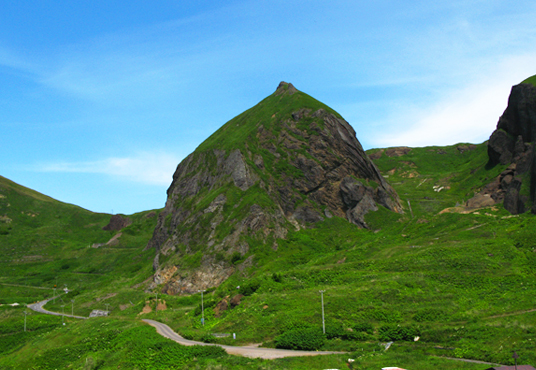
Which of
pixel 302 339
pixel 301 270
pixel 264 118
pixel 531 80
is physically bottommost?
pixel 302 339

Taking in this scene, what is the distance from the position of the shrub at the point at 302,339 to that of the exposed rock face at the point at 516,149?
78.8 m

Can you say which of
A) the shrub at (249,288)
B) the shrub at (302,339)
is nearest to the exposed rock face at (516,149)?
the shrub at (249,288)

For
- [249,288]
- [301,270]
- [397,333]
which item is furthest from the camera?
[301,270]

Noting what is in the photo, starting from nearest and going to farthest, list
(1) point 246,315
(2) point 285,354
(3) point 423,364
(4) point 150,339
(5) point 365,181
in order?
(3) point 423,364 → (2) point 285,354 → (4) point 150,339 → (1) point 246,315 → (5) point 365,181

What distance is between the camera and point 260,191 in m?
137

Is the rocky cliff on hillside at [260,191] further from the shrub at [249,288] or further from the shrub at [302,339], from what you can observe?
the shrub at [302,339]

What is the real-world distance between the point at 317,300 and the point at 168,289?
5788 cm

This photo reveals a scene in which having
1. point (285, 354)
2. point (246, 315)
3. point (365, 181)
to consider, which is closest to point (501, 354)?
point (285, 354)

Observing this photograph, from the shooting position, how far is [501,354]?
45531 millimetres

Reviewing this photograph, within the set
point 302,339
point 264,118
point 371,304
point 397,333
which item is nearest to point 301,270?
point 371,304

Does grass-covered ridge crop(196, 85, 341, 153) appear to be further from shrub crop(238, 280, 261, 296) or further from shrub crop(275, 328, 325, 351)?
shrub crop(275, 328, 325, 351)

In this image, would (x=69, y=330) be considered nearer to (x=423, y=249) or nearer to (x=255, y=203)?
(x=255, y=203)

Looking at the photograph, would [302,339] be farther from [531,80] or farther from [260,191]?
[531,80]

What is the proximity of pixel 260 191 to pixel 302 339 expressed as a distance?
266 ft
